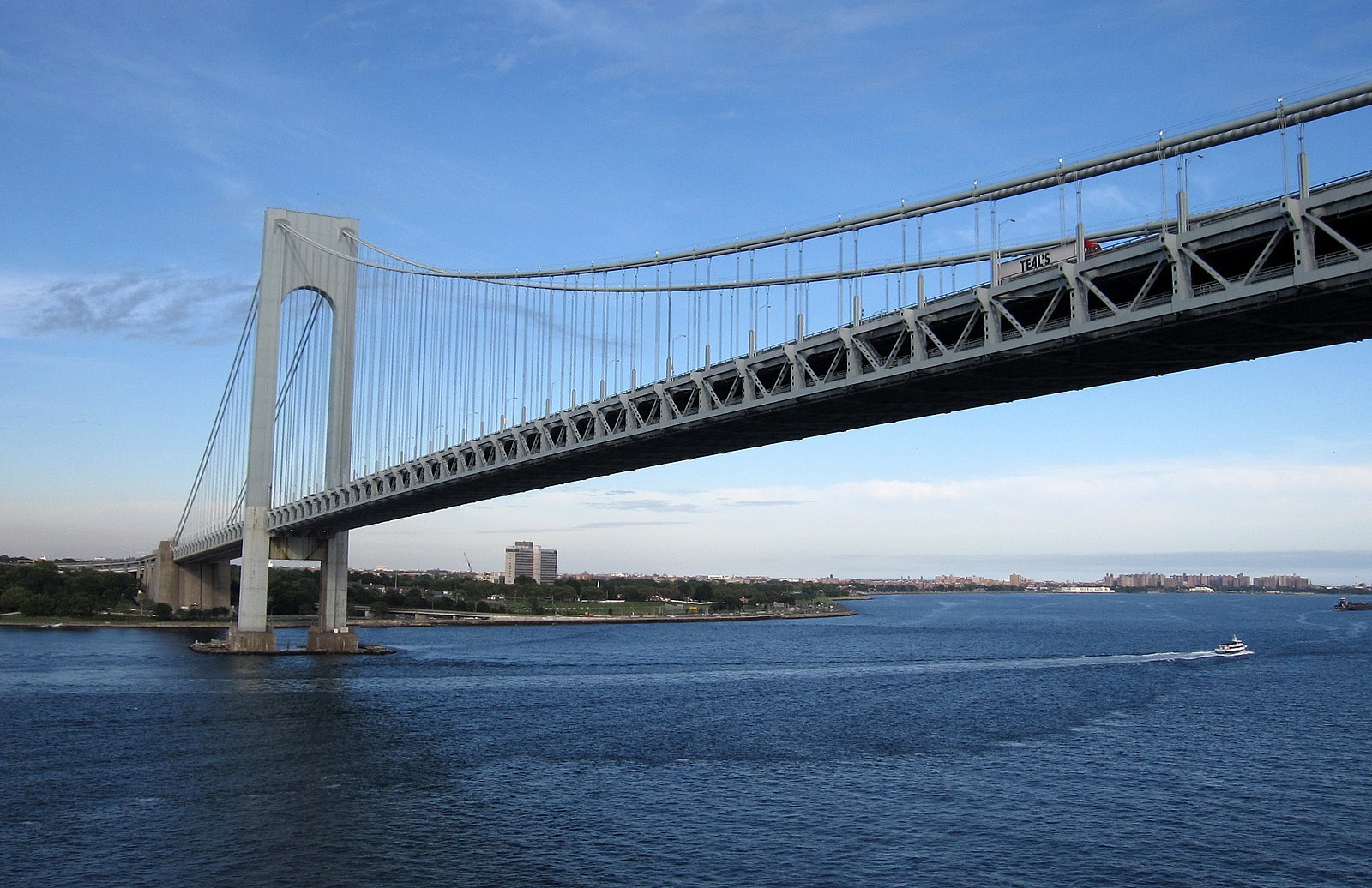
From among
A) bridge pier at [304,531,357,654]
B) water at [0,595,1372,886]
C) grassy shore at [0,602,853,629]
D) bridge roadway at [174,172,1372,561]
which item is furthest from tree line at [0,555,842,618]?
bridge roadway at [174,172,1372,561]

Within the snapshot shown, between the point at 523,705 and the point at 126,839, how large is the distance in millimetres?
20883

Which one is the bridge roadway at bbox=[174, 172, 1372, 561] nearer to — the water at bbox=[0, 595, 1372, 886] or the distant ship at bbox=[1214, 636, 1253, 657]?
the water at bbox=[0, 595, 1372, 886]

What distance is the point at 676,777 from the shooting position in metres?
27.6

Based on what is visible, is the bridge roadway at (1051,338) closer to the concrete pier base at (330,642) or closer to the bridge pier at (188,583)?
the concrete pier base at (330,642)

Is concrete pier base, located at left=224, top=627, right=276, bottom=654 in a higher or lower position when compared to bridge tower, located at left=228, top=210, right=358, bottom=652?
lower

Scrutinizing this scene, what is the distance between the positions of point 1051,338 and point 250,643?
2009 inches

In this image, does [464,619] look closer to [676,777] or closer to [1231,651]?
[1231,651]

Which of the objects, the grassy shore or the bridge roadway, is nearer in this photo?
the bridge roadway

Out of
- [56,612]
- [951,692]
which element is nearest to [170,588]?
[56,612]

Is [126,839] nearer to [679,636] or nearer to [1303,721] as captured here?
[1303,721]

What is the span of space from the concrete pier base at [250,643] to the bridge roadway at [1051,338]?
32.1 meters

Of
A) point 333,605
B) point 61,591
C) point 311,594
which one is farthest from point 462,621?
point 333,605

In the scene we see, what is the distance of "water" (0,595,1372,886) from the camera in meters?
20.0

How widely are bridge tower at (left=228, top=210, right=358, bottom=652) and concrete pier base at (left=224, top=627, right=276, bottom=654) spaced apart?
0.05 meters
